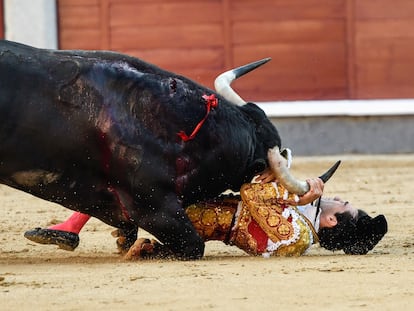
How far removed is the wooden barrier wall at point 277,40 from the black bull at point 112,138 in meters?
7.13

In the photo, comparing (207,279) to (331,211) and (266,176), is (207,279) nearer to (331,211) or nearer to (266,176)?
(266,176)

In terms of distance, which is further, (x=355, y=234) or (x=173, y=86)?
(x=355, y=234)

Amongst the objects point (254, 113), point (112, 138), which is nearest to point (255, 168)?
point (254, 113)

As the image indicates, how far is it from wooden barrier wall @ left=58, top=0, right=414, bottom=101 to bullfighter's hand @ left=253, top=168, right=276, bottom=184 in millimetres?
6958

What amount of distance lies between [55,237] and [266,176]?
93 cm

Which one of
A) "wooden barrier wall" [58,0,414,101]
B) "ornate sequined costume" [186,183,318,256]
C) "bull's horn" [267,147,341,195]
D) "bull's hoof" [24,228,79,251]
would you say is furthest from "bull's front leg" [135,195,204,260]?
"wooden barrier wall" [58,0,414,101]

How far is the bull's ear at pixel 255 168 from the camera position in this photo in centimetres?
554

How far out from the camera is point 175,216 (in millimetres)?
5336

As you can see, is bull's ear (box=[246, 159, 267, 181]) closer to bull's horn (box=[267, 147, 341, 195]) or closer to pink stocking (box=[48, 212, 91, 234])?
bull's horn (box=[267, 147, 341, 195])

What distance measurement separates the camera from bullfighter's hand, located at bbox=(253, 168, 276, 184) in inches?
220

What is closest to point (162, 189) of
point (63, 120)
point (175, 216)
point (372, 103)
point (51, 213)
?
point (175, 216)

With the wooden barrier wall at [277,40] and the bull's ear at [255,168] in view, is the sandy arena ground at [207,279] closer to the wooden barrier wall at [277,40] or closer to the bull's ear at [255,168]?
the bull's ear at [255,168]

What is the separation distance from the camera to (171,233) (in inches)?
211

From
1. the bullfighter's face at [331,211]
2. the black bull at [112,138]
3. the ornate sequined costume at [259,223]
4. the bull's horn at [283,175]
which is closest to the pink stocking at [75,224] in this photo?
the black bull at [112,138]
